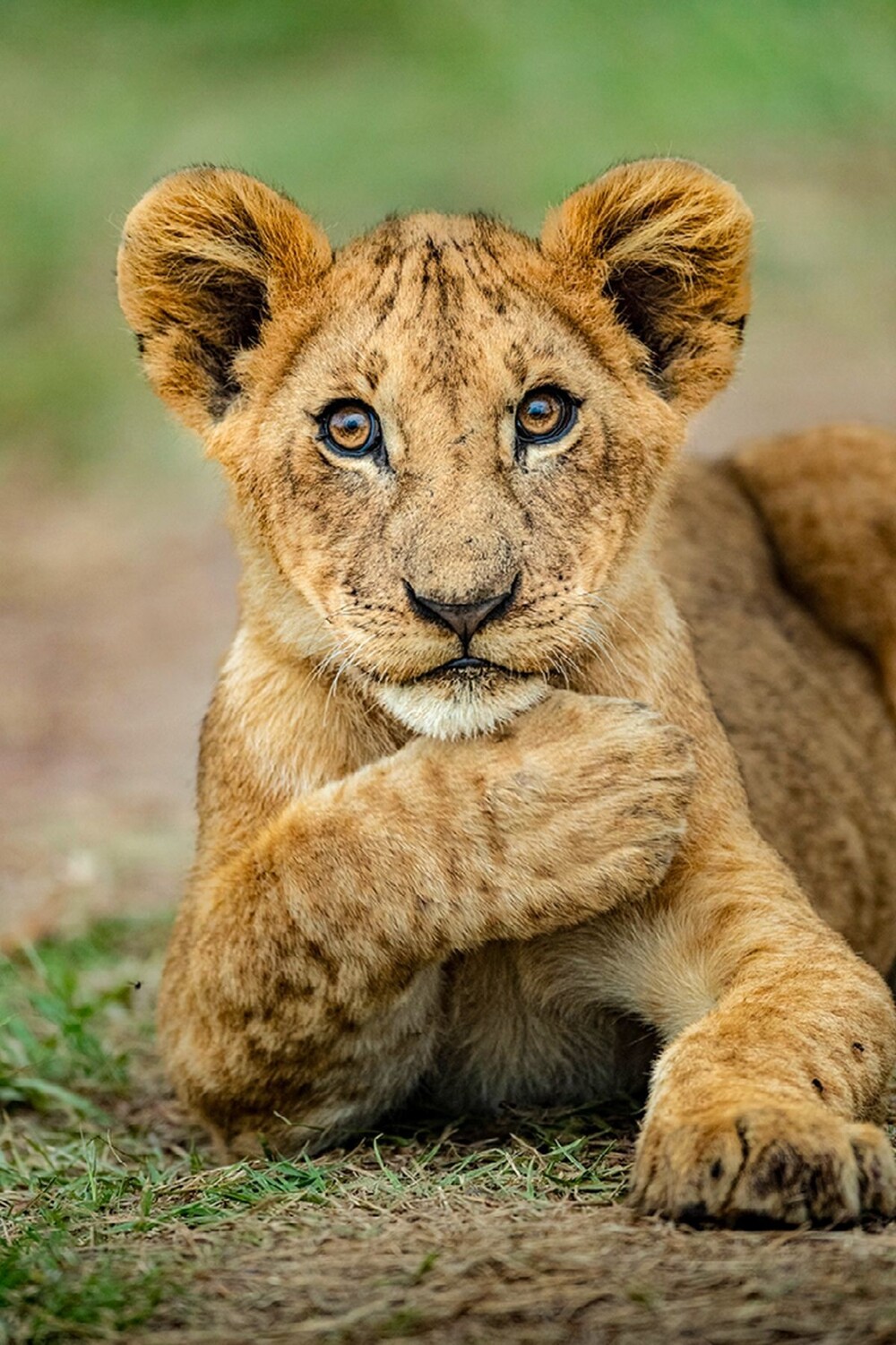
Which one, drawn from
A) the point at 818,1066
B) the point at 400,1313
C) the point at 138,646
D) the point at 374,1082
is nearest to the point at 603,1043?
the point at 374,1082

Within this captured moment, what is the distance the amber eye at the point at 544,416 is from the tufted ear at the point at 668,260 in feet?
1.12

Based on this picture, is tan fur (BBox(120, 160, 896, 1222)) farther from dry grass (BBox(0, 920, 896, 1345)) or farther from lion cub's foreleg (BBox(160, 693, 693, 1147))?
dry grass (BBox(0, 920, 896, 1345))

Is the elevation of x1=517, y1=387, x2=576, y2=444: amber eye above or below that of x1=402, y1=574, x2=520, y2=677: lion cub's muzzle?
above

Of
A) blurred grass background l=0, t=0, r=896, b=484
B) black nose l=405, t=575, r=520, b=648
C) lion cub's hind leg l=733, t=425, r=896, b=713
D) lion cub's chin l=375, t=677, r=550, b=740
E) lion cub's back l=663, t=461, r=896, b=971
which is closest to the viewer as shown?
black nose l=405, t=575, r=520, b=648

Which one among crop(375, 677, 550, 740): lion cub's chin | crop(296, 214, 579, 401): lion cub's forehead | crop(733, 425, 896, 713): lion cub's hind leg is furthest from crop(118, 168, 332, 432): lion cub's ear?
crop(733, 425, 896, 713): lion cub's hind leg

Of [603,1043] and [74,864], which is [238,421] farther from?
[74,864]

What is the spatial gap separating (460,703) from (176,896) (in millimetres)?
3729

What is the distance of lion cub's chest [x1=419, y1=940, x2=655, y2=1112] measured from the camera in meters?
4.22

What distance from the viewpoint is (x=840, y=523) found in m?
6.38

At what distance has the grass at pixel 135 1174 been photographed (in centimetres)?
321

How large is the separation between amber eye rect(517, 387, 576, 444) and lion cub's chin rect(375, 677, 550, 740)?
0.51 metres

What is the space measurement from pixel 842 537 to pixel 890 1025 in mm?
2760

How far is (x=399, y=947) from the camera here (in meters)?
3.89

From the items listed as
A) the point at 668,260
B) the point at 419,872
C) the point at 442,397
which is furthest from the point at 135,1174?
the point at 668,260
